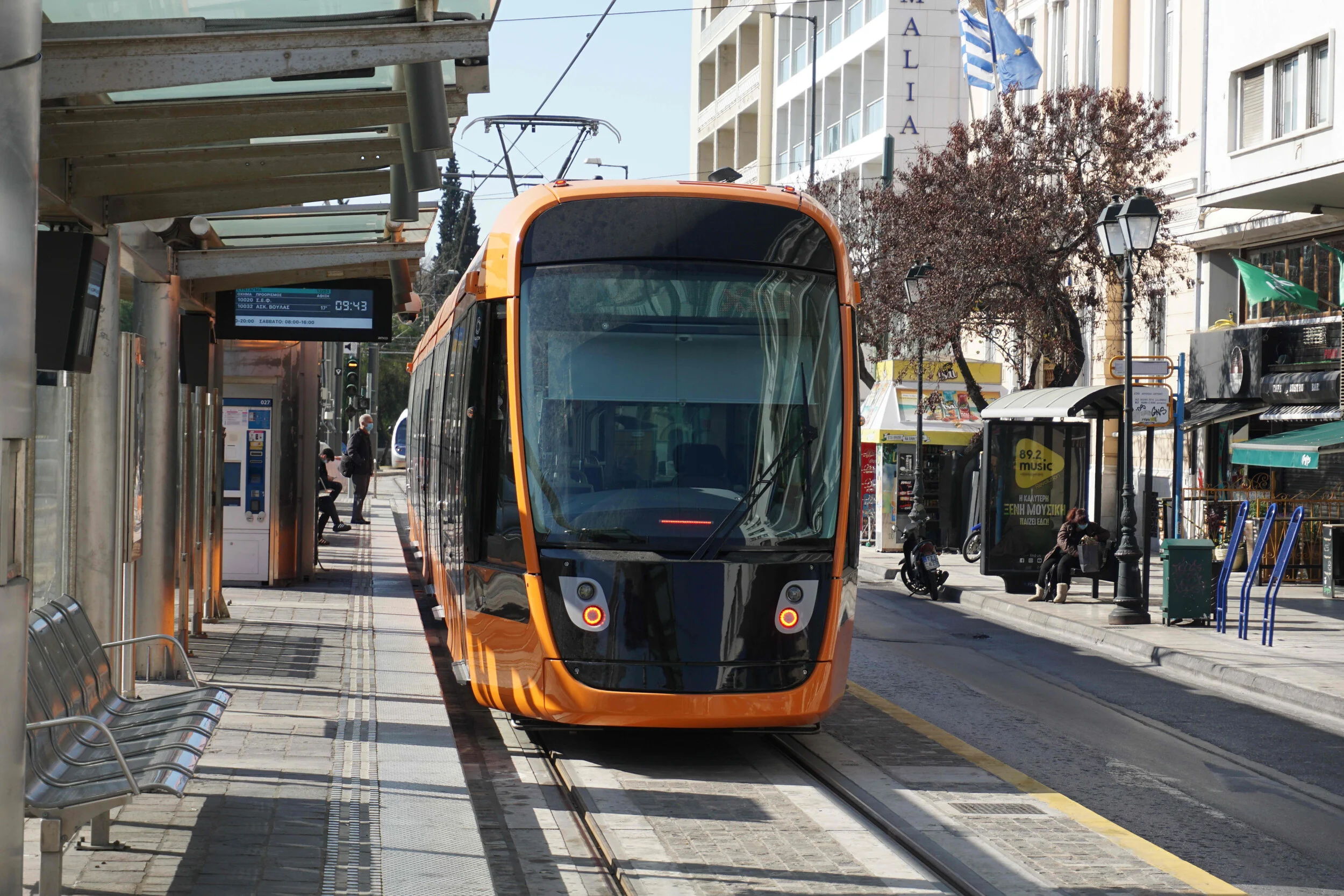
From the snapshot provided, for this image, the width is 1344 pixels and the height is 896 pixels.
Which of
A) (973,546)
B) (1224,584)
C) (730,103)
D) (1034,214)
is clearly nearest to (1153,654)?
(1224,584)

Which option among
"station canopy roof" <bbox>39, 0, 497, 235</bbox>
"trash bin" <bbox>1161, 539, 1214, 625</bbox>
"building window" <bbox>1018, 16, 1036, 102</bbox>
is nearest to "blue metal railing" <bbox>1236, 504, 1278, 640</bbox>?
"trash bin" <bbox>1161, 539, 1214, 625</bbox>

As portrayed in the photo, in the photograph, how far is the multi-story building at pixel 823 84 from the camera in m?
43.5

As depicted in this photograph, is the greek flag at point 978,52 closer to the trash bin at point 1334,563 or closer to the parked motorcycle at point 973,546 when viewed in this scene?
the parked motorcycle at point 973,546

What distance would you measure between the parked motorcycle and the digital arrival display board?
13.3m

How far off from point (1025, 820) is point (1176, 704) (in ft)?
16.2

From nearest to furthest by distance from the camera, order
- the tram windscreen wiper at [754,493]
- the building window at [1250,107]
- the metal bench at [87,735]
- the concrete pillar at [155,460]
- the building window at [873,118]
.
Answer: the metal bench at [87,735] → the tram windscreen wiper at [754,493] → the concrete pillar at [155,460] → the building window at [1250,107] → the building window at [873,118]

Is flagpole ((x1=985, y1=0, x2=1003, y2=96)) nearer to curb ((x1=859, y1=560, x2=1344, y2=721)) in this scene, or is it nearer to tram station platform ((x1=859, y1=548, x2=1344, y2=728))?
tram station platform ((x1=859, y1=548, x2=1344, y2=728))

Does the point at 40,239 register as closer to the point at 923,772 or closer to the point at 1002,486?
the point at 923,772

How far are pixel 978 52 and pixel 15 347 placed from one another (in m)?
32.2

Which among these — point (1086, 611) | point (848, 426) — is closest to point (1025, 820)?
point (848, 426)

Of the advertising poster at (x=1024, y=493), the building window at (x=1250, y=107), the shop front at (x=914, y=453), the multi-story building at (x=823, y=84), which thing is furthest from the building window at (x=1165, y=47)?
the multi-story building at (x=823, y=84)

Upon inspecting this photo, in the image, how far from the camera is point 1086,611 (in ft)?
60.1

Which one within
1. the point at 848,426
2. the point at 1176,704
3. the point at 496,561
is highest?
the point at 848,426

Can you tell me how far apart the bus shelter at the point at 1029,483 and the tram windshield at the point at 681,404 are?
11.8m
